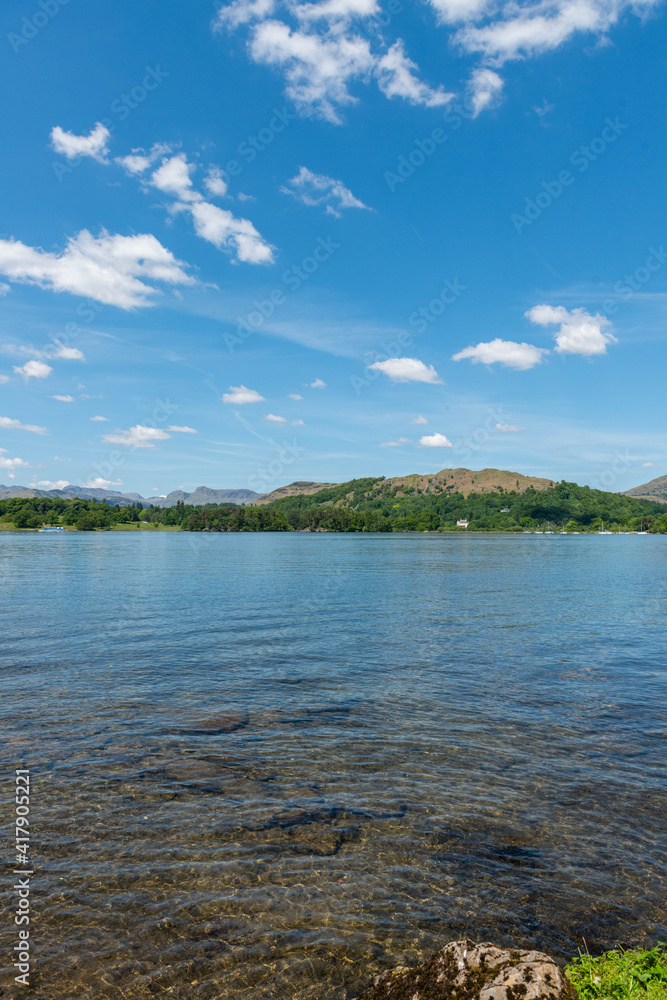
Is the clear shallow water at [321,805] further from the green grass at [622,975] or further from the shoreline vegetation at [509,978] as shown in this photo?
the shoreline vegetation at [509,978]

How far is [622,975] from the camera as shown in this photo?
257 inches

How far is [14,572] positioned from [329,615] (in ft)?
170

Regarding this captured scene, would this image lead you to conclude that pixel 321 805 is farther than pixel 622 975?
Yes

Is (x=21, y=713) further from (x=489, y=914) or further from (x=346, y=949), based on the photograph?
(x=489, y=914)

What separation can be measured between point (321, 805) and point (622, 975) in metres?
6.75

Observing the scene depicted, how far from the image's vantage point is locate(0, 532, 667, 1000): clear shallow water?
8188mm

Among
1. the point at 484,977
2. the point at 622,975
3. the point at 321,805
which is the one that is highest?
the point at 484,977

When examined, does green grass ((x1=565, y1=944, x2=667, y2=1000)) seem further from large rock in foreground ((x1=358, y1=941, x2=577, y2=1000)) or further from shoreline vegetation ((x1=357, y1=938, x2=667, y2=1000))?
large rock in foreground ((x1=358, y1=941, x2=577, y2=1000))


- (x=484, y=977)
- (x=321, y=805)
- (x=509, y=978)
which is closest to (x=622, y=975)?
(x=509, y=978)

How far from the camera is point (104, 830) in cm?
1108

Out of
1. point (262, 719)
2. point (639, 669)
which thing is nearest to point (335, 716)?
point (262, 719)

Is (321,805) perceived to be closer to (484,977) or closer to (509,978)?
(484,977)

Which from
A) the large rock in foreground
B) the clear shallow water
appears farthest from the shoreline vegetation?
the clear shallow water

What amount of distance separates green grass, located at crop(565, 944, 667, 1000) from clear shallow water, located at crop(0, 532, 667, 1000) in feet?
2.95
